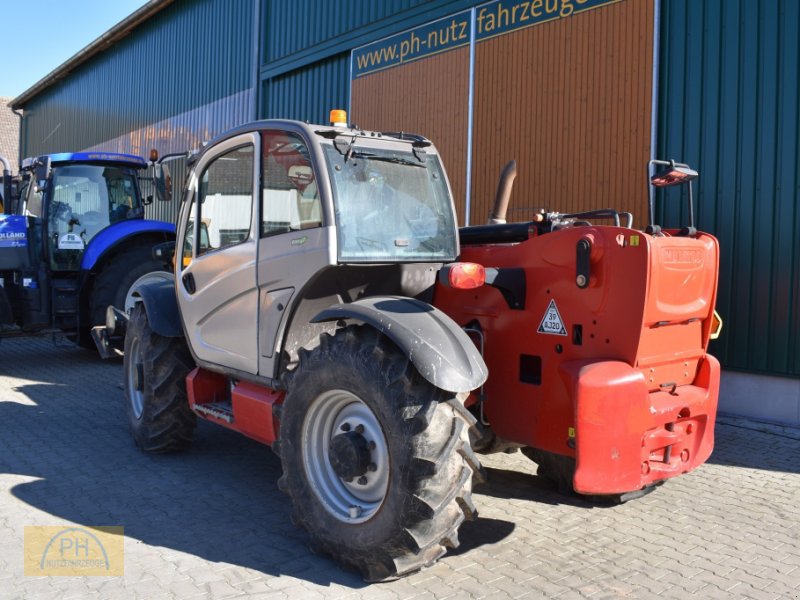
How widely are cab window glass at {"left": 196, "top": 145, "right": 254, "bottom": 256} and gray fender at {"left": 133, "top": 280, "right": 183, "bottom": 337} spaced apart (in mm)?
584

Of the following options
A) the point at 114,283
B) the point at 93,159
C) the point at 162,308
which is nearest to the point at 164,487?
the point at 162,308

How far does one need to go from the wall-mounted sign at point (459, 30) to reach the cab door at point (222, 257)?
5.22 meters

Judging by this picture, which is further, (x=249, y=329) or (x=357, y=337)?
(x=249, y=329)

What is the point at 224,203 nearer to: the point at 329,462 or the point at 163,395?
the point at 163,395

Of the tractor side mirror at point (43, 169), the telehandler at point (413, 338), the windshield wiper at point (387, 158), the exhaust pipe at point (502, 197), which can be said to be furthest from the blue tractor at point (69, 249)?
the windshield wiper at point (387, 158)

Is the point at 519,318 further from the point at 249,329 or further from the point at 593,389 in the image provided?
the point at 249,329

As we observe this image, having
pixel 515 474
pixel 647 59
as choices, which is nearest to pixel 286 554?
pixel 515 474

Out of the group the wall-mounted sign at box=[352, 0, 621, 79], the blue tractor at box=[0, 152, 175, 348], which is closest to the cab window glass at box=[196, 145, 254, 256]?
the blue tractor at box=[0, 152, 175, 348]

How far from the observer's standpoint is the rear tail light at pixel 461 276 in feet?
12.3

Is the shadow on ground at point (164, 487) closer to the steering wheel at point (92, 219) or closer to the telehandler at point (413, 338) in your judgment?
the telehandler at point (413, 338)

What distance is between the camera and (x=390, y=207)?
4438 millimetres

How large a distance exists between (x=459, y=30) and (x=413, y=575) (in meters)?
8.09

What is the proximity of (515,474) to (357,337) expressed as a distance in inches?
90.9

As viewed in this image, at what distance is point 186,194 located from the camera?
5520 millimetres
